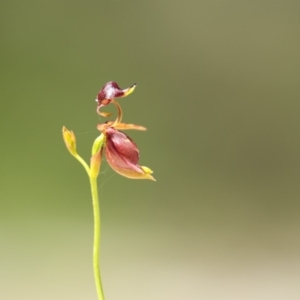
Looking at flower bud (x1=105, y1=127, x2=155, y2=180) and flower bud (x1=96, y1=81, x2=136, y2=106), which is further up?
flower bud (x1=96, y1=81, x2=136, y2=106)

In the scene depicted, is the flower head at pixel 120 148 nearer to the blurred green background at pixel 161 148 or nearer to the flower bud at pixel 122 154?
the flower bud at pixel 122 154

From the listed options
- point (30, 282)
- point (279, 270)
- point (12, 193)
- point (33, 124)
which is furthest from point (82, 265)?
point (279, 270)

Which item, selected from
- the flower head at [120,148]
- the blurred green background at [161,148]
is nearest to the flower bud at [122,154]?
the flower head at [120,148]

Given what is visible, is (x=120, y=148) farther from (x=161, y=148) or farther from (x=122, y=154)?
(x=161, y=148)

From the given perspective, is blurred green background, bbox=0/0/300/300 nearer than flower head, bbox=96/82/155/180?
No

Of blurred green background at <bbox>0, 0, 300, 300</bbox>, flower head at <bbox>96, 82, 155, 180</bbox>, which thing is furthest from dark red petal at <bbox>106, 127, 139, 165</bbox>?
blurred green background at <bbox>0, 0, 300, 300</bbox>

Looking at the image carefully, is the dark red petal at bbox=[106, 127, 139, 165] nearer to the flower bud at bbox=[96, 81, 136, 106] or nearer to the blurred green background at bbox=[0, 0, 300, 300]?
the flower bud at bbox=[96, 81, 136, 106]

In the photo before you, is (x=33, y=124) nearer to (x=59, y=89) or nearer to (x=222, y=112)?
(x=59, y=89)

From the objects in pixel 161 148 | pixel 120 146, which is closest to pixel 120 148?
pixel 120 146
